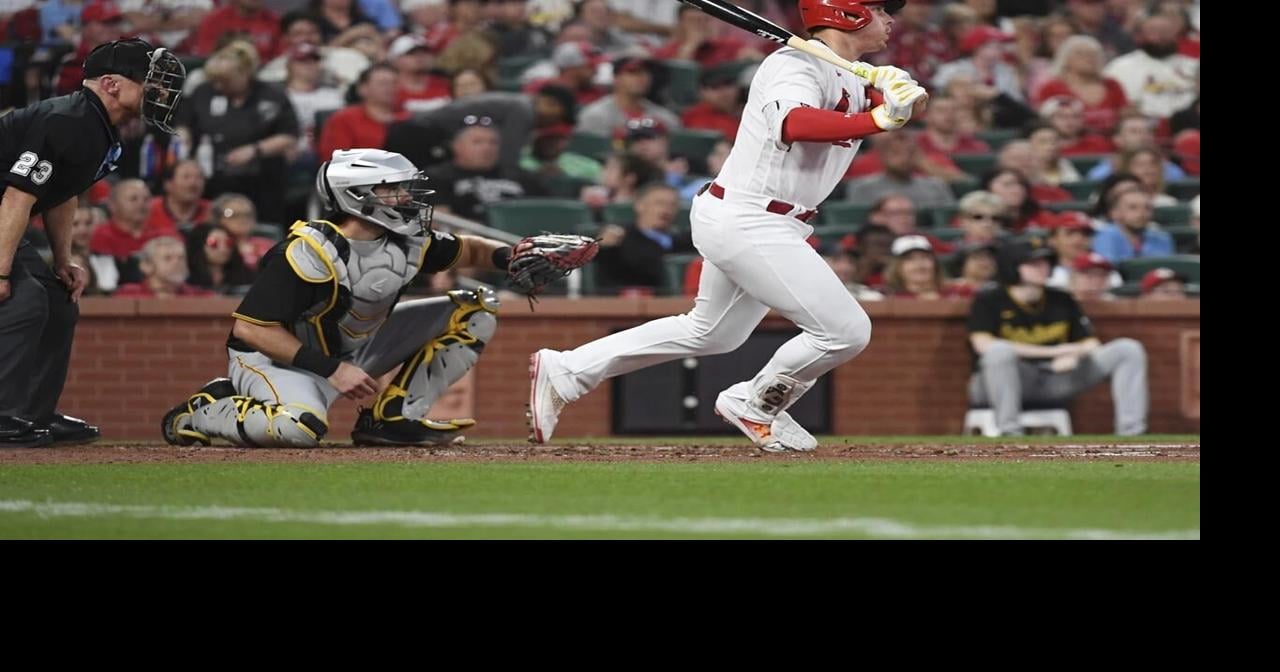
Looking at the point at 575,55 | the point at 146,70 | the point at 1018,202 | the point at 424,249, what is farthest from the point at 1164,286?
the point at 146,70

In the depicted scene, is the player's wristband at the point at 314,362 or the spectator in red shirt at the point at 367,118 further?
the spectator in red shirt at the point at 367,118

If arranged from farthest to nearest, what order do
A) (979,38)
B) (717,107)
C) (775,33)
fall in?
(979,38) < (717,107) < (775,33)

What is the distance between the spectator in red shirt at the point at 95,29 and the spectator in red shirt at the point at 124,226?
1.19 meters

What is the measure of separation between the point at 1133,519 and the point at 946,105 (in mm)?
7159

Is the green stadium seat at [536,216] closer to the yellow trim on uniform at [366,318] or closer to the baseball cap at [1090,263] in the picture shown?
the baseball cap at [1090,263]

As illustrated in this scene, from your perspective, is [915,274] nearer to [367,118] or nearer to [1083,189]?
[1083,189]

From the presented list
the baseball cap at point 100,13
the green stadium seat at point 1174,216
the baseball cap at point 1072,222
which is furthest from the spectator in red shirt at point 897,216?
the baseball cap at point 100,13

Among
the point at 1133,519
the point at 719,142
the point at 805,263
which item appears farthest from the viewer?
the point at 719,142

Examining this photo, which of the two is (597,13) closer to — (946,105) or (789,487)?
(946,105)

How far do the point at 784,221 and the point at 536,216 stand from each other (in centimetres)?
424

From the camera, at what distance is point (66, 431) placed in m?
7.43

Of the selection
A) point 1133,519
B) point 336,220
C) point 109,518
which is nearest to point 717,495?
point 1133,519

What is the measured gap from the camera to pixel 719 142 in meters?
11.4

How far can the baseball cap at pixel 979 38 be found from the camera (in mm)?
12711
